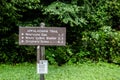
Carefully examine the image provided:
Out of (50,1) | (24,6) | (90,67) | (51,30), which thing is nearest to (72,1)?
(50,1)

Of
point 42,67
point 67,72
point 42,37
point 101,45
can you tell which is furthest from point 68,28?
point 42,67

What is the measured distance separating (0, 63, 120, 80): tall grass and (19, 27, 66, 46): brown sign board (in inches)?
100

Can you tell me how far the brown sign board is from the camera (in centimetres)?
750

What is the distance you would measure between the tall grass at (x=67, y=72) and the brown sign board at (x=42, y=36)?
2546 mm

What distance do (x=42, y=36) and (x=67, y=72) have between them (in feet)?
11.5

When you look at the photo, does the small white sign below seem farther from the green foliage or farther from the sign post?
the green foliage

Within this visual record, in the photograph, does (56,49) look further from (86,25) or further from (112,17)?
(112,17)

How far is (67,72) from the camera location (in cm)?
1077

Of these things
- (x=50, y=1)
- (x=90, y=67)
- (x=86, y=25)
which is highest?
(x=50, y=1)

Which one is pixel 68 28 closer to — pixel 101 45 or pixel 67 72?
pixel 101 45

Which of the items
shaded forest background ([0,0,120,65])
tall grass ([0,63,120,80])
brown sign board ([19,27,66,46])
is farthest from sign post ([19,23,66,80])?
shaded forest background ([0,0,120,65])

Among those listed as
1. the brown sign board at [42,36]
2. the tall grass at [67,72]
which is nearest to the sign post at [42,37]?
the brown sign board at [42,36]

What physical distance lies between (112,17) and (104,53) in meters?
2.14

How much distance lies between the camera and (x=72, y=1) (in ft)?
40.4
